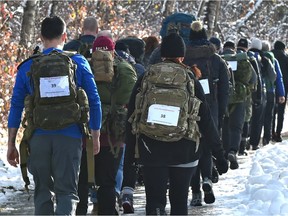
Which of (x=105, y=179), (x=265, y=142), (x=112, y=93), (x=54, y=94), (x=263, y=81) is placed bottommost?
(x=265, y=142)

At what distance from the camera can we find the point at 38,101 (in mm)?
6199

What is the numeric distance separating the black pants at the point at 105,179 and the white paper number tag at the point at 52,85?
1468 mm

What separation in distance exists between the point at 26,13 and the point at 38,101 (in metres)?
11.0

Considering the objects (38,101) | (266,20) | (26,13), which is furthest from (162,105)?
(266,20)

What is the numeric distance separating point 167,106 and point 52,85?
90 centimetres

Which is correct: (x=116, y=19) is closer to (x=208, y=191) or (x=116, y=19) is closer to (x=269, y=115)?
(x=269, y=115)

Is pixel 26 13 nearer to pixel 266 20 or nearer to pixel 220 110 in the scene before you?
pixel 220 110

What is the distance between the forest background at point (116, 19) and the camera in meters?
14.9

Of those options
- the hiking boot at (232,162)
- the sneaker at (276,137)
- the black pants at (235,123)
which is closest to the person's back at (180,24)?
the black pants at (235,123)

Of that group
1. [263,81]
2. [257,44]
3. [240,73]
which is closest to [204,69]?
[240,73]

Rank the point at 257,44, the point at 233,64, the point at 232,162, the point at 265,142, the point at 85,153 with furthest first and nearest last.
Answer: the point at 265,142 < the point at 257,44 < the point at 232,162 < the point at 233,64 < the point at 85,153

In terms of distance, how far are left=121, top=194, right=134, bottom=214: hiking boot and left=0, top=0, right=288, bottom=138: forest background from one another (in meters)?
6.18

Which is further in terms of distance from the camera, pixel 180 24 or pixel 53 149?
pixel 180 24

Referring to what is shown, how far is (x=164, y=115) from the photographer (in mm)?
6340
